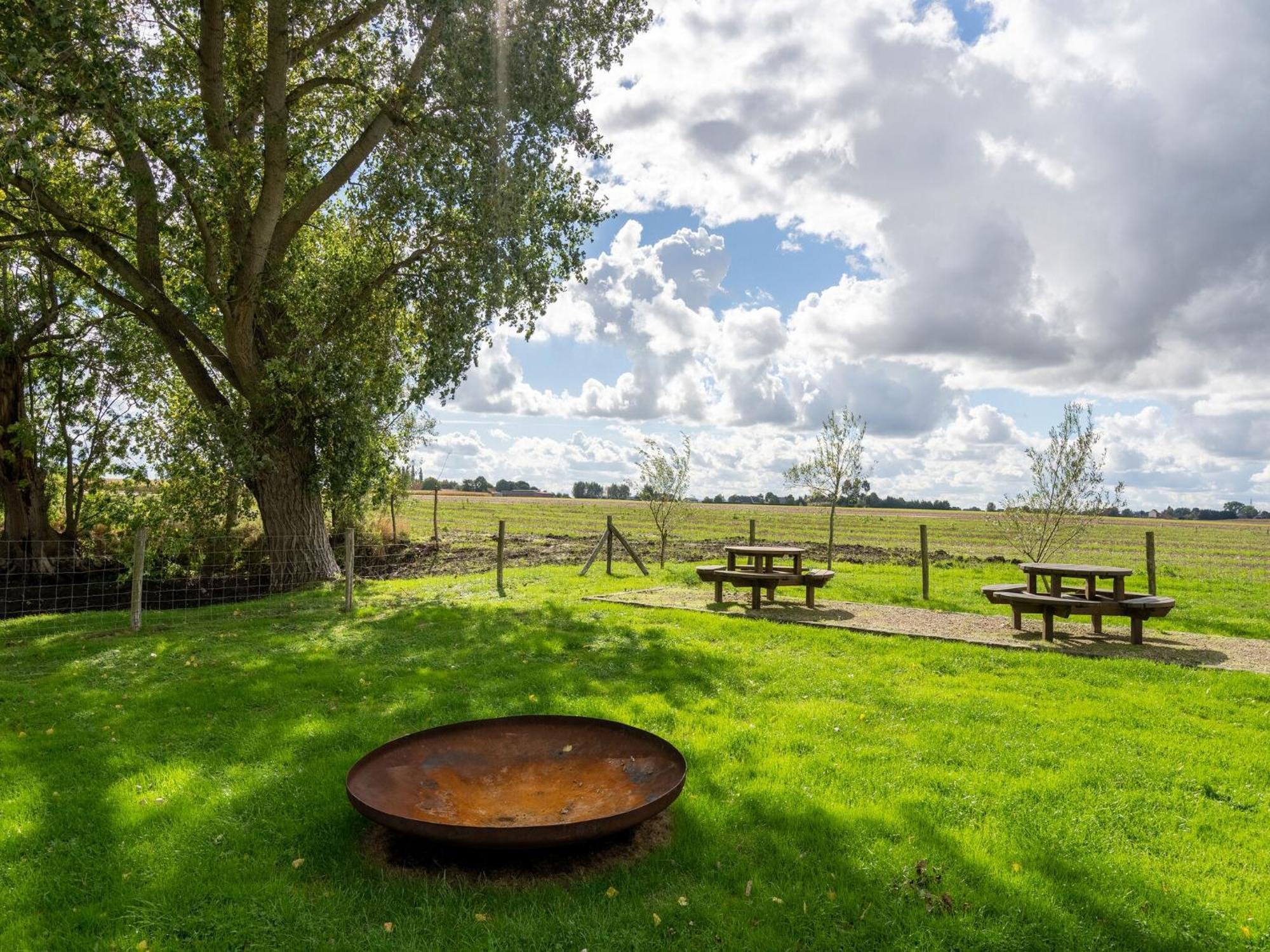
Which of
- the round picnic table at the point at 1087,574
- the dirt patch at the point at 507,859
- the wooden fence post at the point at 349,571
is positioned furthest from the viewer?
the wooden fence post at the point at 349,571

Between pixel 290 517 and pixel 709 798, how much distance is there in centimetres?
1217

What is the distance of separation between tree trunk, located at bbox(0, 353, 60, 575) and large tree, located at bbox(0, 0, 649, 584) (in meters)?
3.07

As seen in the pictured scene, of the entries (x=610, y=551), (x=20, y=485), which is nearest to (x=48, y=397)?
(x=20, y=485)

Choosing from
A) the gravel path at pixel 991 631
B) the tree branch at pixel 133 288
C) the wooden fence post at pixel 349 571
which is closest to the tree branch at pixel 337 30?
the tree branch at pixel 133 288

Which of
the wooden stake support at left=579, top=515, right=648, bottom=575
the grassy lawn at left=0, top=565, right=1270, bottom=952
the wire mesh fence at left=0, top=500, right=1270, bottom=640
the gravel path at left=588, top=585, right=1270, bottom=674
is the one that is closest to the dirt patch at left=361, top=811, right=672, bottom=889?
the grassy lawn at left=0, top=565, right=1270, bottom=952

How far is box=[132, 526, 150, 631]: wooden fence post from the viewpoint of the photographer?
33.6 feet

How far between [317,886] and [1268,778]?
6290 millimetres

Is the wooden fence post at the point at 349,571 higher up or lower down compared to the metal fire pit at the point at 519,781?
higher up

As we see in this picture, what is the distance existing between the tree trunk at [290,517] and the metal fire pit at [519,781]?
10581 mm

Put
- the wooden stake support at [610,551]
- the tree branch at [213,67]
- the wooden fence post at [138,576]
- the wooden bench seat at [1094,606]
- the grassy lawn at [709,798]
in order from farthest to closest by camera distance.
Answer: the wooden stake support at [610,551], the tree branch at [213,67], the wooden fence post at [138,576], the wooden bench seat at [1094,606], the grassy lawn at [709,798]

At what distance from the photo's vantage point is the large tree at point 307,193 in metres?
11.3

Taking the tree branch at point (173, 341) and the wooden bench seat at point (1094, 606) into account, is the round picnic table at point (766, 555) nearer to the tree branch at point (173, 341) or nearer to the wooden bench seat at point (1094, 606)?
the wooden bench seat at point (1094, 606)

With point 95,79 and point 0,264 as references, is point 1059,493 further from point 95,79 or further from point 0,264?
point 0,264

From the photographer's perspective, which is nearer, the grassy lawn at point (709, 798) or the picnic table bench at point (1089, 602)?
the grassy lawn at point (709, 798)
